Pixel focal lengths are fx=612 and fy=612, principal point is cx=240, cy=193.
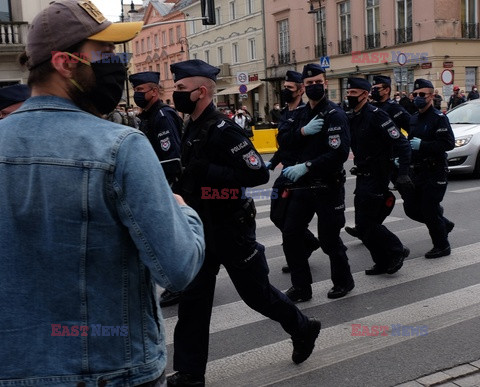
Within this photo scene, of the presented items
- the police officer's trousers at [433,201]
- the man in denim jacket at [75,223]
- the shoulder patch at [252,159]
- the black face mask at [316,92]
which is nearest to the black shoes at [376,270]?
the police officer's trousers at [433,201]

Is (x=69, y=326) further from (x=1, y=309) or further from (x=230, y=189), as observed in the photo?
(x=230, y=189)

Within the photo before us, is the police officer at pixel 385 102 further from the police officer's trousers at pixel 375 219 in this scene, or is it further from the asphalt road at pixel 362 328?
the asphalt road at pixel 362 328

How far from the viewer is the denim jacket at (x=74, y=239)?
5.20ft

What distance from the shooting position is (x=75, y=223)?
1.60m

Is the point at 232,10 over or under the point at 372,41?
over

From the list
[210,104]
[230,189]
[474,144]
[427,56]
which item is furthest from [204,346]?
[427,56]

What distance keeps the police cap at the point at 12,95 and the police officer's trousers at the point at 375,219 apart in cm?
324

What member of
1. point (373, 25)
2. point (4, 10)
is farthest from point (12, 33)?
point (373, 25)

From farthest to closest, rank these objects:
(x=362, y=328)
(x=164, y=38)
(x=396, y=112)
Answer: (x=164, y=38) < (x=396, y=112) < (x=362, y=328)

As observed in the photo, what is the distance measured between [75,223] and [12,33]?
2161 centimetres

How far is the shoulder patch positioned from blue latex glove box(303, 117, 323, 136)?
1543 mm

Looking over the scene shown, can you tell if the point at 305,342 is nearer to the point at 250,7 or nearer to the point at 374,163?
the point at 374,163

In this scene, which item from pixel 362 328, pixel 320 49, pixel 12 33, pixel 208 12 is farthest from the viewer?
pixel 320 49

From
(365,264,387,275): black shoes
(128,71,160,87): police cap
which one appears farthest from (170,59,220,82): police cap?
(365,264,387,275): black shoes
